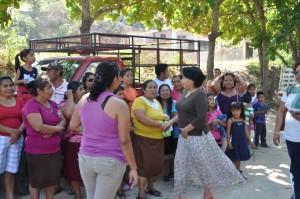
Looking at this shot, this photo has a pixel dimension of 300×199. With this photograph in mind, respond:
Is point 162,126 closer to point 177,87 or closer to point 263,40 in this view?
point 177,87

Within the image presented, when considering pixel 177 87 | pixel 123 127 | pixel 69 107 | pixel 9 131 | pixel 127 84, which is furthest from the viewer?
pixel 177 87

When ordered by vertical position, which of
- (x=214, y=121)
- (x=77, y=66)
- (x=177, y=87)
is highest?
(x=77, y=66)

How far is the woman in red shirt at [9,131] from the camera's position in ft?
14.4

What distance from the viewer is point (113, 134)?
2.90 m

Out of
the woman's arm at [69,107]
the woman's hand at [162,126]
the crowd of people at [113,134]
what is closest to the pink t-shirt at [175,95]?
the crowd of people at [113,134]

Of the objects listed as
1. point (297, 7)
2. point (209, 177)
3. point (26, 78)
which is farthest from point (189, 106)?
point (297, 7)

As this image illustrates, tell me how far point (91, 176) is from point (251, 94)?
5.68 m

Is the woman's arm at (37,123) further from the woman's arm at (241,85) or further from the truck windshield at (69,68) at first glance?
the woman's arm at (241,85)

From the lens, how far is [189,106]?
4336mm

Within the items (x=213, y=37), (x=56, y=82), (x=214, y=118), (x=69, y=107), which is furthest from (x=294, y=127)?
(x=213, y=37)

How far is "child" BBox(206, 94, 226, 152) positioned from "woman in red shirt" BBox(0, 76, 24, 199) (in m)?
2.83

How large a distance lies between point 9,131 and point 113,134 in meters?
2.07

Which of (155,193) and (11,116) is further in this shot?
(155,193)

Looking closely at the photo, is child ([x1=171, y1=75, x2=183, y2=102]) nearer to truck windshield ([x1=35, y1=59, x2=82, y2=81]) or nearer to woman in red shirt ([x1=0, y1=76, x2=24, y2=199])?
truck windshield ([x1=35, y1=59, x2=82, y2=81])
